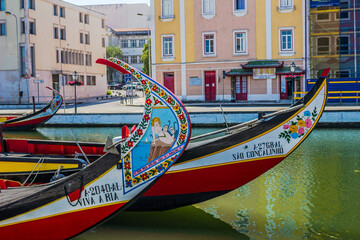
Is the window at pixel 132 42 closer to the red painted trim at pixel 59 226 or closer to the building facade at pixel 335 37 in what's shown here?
the building facade at pixel 335 37

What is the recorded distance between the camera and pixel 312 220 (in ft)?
26.3

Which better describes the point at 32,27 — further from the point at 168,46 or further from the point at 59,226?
the point at 59,226

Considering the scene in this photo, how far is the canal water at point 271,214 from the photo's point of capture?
7492mm

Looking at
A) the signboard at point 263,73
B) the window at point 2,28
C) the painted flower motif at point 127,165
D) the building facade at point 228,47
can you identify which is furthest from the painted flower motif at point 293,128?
the window at point 2,28

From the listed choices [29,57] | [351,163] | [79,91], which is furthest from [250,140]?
[79,91]

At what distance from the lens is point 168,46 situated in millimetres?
34938

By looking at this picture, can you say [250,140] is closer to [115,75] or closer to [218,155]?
[218,155]

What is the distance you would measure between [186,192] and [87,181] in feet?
6.13

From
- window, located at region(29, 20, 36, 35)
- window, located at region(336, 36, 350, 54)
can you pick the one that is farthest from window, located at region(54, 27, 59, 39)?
window, located at region(336, 36, 350, 54)

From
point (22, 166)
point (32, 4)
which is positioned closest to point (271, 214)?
point (22, 166)

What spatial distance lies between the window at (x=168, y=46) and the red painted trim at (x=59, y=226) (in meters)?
28.9

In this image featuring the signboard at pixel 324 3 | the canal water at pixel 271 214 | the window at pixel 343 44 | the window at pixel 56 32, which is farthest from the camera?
the window at pixel 56 32

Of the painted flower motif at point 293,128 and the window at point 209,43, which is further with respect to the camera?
the window at point 209,43

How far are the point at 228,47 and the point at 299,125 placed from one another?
26.8 m
